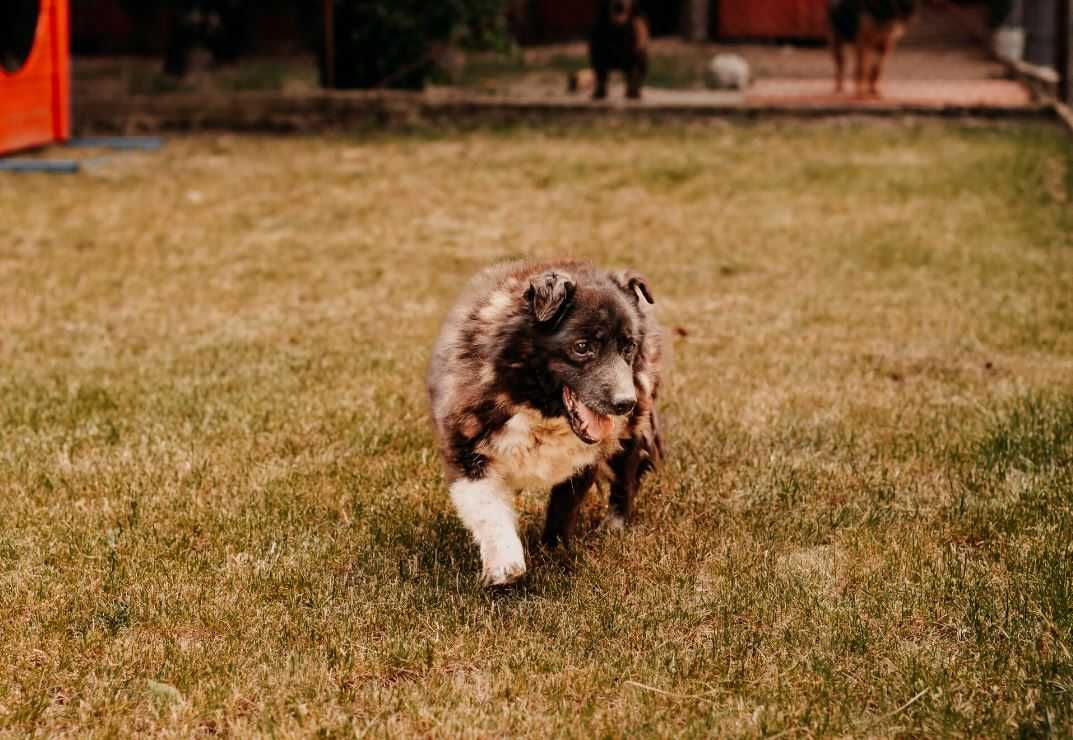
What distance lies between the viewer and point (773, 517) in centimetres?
529

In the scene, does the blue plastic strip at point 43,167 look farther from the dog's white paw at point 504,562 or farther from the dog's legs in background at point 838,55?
the dog's white paw at point 504,562

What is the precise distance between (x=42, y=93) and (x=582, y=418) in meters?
11.4

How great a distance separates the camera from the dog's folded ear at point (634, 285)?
184 inches

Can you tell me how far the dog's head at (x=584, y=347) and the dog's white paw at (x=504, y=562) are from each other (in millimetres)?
393

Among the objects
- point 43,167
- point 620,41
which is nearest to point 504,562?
point 43,167

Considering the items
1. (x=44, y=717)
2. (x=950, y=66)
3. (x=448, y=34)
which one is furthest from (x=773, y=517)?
(x=950, y=66)

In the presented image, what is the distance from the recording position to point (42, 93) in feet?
47.1

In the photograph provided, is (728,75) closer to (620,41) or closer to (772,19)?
(620,41)

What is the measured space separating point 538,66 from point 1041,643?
1994 cm

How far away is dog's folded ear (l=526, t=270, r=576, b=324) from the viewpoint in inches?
169

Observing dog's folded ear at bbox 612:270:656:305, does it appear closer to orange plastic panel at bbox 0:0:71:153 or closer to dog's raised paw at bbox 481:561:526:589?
dog's raised paw at bbox 481:561:526:589

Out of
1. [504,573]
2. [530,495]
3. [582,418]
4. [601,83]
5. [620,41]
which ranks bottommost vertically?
[530,495]

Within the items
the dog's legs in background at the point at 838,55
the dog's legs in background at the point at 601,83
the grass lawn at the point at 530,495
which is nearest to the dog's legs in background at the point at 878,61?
the dog's legs in background at the point at 838,55

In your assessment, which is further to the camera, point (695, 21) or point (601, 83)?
point (695, 21)
